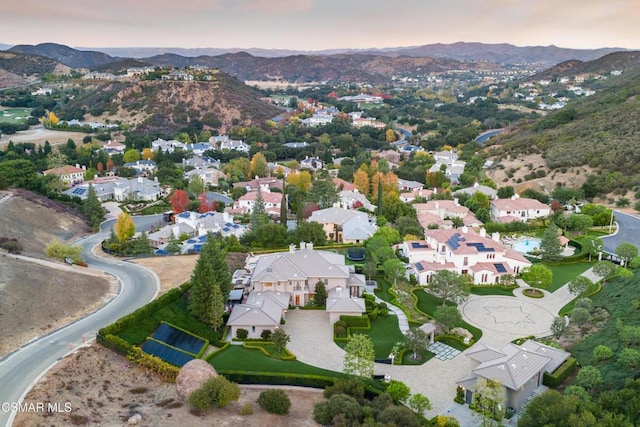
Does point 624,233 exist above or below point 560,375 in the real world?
above

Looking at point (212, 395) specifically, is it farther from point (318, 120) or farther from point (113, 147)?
point (318, 120)

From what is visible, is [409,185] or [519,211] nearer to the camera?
[519,211]

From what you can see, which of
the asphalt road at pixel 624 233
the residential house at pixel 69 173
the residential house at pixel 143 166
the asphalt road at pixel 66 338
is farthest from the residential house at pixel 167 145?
the asphalt road at pixel 624 233

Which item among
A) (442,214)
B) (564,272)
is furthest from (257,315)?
(442,214)

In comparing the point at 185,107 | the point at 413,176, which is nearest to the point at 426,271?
the point at 413,176

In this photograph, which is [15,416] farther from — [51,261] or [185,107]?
[185,107]

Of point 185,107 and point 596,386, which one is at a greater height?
point 185,107
